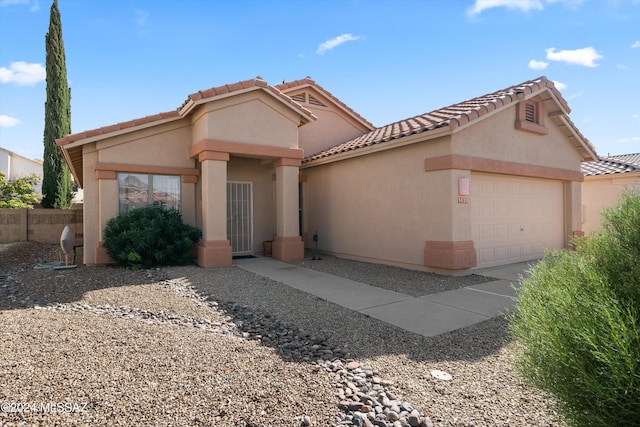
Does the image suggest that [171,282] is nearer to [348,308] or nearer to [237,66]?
[348,308]

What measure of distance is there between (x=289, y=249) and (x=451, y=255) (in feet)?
16.2

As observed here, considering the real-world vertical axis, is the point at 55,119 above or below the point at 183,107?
above

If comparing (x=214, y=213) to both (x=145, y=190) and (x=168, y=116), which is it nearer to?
(x=145, y=190)

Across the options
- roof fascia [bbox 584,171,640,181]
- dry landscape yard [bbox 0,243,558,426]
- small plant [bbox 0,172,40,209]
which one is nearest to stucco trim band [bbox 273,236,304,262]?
dry landscape yard [bbox 0,243,558,426]

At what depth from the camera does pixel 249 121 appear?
1095 cm

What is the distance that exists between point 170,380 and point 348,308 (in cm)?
340

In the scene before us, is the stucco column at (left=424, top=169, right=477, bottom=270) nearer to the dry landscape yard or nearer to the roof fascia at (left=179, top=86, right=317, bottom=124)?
the dry landscape yard

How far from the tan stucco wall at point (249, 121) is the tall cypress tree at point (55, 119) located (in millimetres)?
Result: 11380

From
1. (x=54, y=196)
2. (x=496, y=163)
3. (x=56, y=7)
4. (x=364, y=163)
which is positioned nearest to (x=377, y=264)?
(x=364, y=163)

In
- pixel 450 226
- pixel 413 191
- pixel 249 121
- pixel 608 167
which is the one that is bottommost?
pixel 450 226

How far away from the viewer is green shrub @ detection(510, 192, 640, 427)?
187 centimetres

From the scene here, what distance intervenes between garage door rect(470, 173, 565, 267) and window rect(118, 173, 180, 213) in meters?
8.73

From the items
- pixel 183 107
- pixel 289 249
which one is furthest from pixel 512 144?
pixel 183 107

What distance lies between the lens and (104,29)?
35.0 ft
